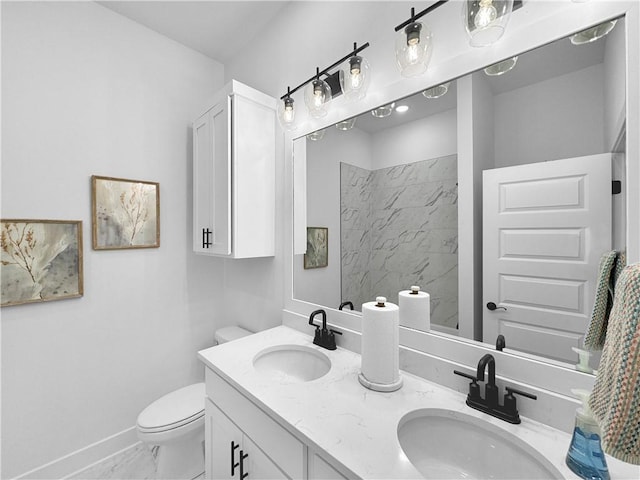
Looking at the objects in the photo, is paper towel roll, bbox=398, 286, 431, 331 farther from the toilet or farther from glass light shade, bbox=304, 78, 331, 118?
the toilet

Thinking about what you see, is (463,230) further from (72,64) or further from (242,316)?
(72,64)

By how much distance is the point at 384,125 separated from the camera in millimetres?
1201

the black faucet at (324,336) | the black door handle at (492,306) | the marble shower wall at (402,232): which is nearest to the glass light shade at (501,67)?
the marble shower wall at (402,232)

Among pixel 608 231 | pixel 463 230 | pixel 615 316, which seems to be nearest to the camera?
pixel 615 316

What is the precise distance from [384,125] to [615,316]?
A: 39.3 inches

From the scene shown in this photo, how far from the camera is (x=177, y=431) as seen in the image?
1451 mm

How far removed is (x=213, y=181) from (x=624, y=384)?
175 cm

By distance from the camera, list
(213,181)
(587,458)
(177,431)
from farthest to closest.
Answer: (213,181) → (177,431) → (587,458)

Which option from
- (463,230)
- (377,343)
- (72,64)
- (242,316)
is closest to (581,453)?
(377,343)

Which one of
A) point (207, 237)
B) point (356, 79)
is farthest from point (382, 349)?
point (207, 237)

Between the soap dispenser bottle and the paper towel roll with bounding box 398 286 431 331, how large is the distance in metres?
0.49

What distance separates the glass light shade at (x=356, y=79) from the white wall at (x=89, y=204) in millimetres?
1304

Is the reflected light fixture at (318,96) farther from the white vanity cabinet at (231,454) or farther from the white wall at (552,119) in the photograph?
the white vanity cabinet at (231,454)

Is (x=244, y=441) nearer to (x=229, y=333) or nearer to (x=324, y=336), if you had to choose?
(x=324, y=336)
